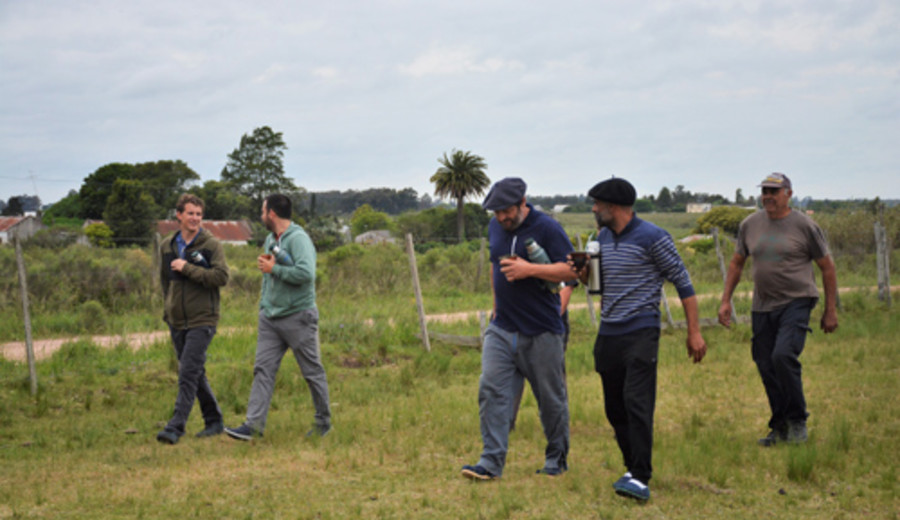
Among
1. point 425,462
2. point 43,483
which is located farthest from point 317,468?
point 43,483

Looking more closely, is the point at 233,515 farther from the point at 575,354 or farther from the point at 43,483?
the point at 575,354

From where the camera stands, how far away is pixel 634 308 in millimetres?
5102

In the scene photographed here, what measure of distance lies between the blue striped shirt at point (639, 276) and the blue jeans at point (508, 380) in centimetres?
49

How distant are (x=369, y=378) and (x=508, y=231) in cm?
587

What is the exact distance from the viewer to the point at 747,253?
23.2 ft

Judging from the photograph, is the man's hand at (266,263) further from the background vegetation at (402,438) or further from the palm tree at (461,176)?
the palm tree at (461,176)

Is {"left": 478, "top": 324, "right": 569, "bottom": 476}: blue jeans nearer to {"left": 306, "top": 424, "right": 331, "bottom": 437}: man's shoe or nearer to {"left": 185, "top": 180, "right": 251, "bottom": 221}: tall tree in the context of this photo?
{"left": 306, "top": 424, "right": 331, "bottom": 437}: man's shoe

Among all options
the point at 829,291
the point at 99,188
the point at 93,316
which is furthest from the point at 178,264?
the point at 99,188

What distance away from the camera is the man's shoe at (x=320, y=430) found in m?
7.16

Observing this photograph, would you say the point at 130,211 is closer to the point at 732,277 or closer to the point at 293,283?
the point at 293,283

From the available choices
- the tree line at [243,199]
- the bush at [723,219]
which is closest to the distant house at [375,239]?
the tree line at [243,199]

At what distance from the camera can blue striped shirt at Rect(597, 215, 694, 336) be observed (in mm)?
5102

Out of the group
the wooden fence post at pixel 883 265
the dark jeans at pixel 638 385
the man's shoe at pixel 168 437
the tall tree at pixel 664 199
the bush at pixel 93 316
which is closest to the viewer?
the dark jeans at pixel 638 385

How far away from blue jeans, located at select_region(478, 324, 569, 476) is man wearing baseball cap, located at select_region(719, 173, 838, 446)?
195cm
